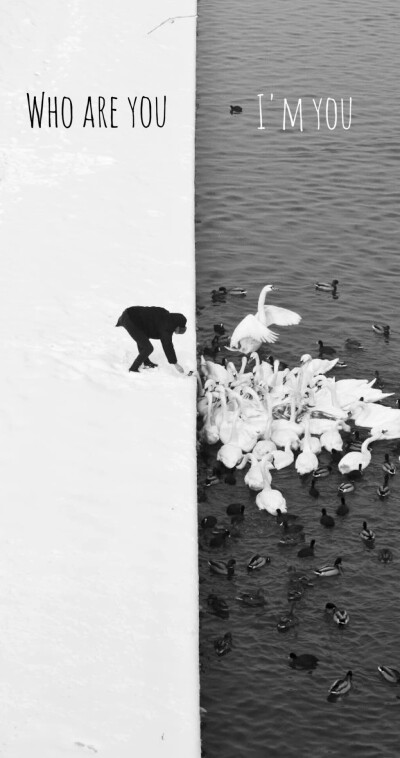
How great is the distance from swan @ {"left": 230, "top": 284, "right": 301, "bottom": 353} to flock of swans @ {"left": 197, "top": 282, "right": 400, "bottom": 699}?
7 centimetres

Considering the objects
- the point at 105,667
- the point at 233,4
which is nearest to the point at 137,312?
the point at 105,667

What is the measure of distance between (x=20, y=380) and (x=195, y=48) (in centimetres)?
2478

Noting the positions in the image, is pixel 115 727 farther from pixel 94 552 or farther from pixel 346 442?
pixel 346 442

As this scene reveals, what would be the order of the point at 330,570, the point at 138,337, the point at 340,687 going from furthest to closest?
the point at 138,337 < the point at 330,570 < the point at 340,687

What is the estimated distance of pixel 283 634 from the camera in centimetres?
2027

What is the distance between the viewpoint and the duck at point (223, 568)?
2145 cm

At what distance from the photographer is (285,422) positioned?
25406mm

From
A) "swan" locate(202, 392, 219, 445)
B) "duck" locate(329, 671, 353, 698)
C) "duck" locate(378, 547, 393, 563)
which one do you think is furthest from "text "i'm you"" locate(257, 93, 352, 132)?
"duck" locate(329, 671, 353, 698)

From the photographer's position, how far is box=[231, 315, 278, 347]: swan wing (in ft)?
92.4

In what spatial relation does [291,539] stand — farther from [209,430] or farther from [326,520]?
[209,430]

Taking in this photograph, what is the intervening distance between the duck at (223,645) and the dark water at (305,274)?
0.31 feet

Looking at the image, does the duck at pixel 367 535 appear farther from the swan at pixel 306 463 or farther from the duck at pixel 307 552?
the swan at pixel 306 463

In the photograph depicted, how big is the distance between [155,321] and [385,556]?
20.9 ft

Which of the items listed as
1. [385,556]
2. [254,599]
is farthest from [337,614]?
[385,556]
